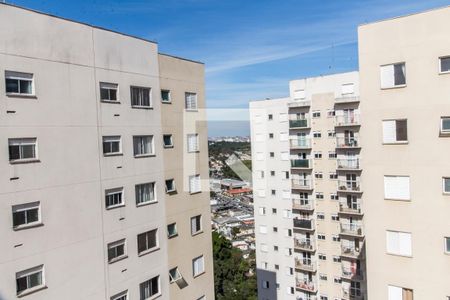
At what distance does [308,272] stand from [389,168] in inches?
786

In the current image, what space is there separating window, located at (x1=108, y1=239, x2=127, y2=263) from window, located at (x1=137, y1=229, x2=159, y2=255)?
2.20 feet

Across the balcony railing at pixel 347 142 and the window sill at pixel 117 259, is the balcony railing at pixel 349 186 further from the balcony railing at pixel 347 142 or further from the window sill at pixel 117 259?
the window sill at pixel 117 259

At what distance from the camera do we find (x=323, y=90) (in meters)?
27.5

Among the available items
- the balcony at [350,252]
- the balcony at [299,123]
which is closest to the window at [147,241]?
the balcony at [350,252]

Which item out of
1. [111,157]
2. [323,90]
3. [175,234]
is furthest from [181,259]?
[323,90]

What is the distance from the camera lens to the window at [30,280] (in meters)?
9.12

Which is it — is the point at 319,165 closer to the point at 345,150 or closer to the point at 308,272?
the point at 345,150

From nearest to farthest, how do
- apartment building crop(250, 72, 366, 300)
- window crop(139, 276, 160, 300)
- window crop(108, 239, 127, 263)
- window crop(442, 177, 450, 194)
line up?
1. window crop(442, 177, 450, 194)
2. window crop(108, 239, 127, 263)
3. window crop(139, 276, 160, 300)
4. apartment building crop(250, 72, 366, 300)

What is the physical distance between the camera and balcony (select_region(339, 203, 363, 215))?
1016 inches

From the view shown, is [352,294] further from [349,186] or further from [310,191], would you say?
[310,191]

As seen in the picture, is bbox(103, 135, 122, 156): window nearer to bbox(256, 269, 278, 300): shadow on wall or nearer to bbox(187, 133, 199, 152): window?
bbox(187, 133, 199, 152): window

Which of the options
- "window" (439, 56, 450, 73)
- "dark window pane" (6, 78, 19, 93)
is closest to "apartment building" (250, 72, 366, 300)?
"window" (439, 56, 450, 73)

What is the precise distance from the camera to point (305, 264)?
2878 centimetres

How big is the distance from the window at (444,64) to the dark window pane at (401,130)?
60.8 inches
